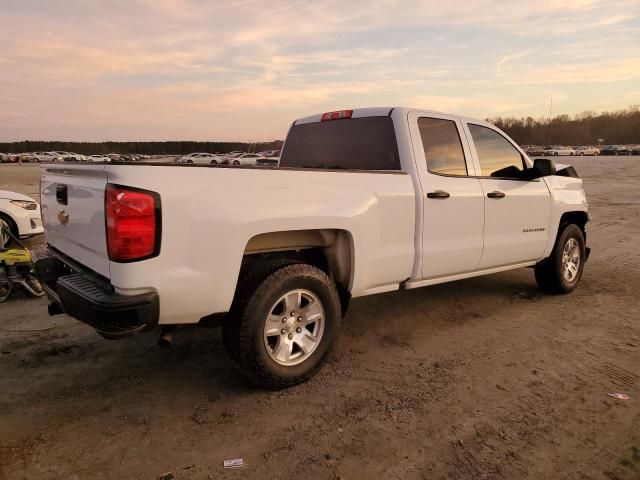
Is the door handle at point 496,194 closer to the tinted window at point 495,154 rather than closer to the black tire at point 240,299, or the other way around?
the tinted window at point 495,154

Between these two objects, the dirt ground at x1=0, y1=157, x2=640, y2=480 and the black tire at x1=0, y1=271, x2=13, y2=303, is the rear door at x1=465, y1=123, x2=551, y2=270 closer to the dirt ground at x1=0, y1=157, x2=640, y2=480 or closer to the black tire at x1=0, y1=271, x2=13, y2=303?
the dirt ground at x1=0, y1=157, x2=640, y2=480

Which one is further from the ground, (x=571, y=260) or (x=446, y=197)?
(x=446, y=197)

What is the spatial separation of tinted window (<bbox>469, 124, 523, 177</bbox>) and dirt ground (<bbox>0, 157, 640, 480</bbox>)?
1.47m

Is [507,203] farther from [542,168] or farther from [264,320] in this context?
[264,320]

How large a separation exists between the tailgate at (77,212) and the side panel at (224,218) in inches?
8.4

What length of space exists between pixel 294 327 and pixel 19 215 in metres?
6.24

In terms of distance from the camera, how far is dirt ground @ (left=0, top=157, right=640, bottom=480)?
101 inches

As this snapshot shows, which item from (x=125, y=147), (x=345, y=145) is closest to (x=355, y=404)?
(x=345, y=145)

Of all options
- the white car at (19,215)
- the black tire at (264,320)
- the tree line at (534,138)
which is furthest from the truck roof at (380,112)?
the tree line at (534,138)

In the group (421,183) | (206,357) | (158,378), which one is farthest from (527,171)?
(158,378)

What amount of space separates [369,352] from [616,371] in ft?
6.07

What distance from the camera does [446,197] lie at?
4172mm

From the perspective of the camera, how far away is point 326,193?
340cm

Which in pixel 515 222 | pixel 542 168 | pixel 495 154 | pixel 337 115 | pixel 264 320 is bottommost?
pixel 264 320
